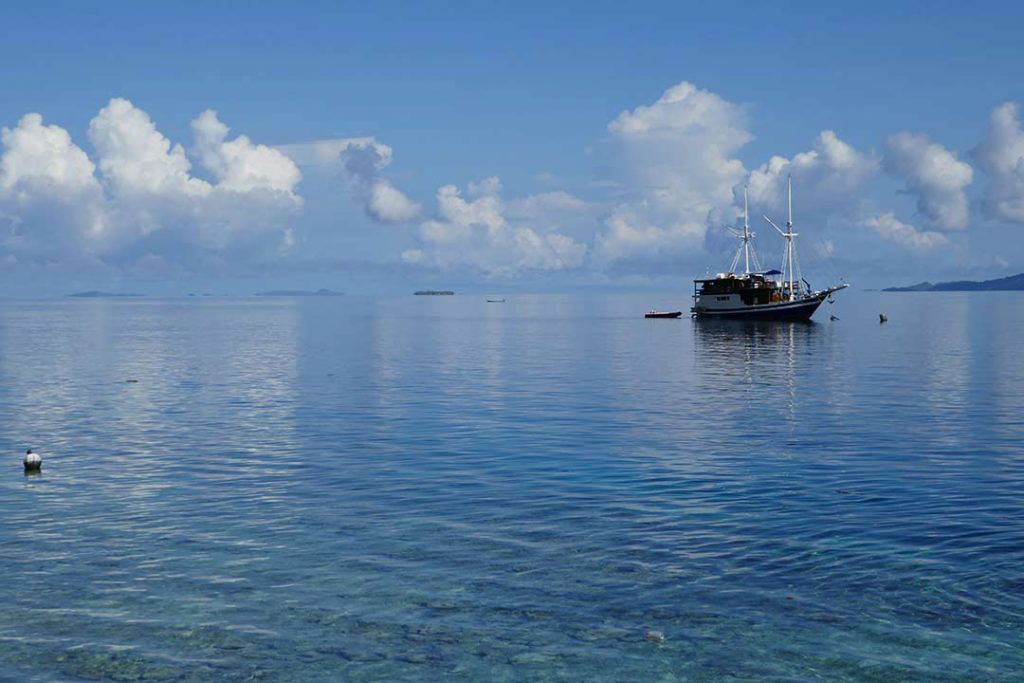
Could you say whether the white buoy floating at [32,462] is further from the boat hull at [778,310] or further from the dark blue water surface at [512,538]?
the boat hull at [778,310]

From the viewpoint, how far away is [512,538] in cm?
2694

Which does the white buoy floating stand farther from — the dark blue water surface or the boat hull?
the boat hull

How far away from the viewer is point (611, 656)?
18281 mm

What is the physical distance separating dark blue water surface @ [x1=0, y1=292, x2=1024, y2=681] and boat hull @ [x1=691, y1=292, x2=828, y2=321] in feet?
392

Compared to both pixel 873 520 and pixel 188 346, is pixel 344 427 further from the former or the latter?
pixel 188 346

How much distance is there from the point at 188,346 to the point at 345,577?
367ft

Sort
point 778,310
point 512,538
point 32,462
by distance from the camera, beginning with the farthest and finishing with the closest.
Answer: point 778,310 → point 32,462 → point 512,538

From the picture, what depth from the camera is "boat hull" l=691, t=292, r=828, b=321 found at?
7082 inches

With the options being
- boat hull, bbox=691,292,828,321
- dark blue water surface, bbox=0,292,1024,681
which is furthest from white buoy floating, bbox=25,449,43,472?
boat hull, bbox=691,292,828,321

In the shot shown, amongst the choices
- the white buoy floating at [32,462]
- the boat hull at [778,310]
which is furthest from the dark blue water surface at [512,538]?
the boat hull at [778,310]

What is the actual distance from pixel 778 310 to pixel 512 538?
6480 inches

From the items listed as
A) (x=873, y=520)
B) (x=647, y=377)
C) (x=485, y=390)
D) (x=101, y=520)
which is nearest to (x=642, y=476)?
(x=873, y=520)

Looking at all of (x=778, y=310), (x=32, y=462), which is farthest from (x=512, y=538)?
(x=778, y=310)

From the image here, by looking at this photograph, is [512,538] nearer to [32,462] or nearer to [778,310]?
[32,462]
